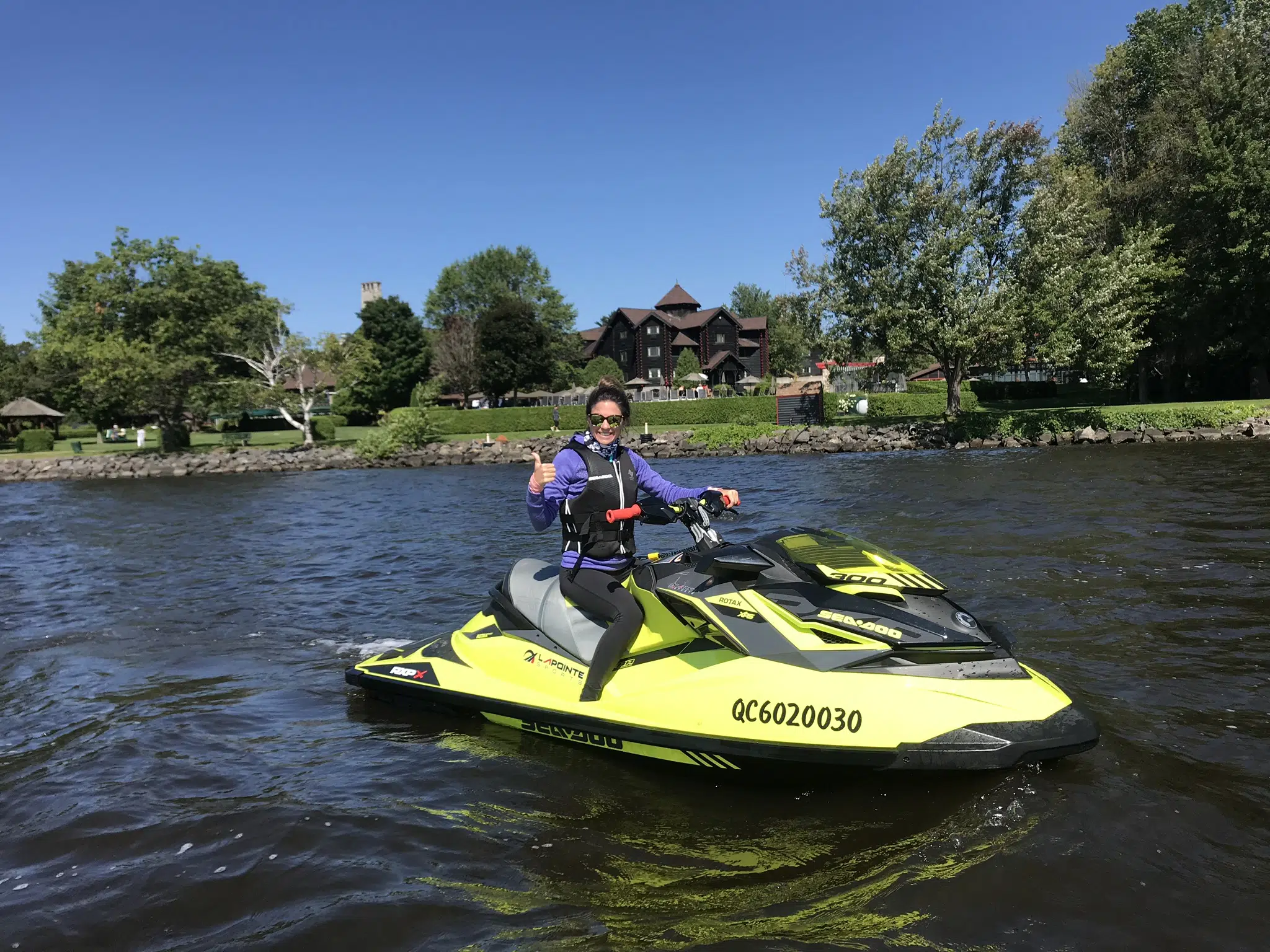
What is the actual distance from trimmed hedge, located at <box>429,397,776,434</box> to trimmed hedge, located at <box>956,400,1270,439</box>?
1305cm

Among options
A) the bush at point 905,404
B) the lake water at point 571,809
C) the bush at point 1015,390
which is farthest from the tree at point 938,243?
the lake water at point 571,809

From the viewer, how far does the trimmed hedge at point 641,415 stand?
44781 millimetres

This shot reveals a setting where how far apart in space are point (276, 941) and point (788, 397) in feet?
139

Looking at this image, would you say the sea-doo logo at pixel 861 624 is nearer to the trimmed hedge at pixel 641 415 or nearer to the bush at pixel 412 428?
the bush at pixel 412 428

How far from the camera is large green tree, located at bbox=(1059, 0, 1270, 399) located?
32250mm

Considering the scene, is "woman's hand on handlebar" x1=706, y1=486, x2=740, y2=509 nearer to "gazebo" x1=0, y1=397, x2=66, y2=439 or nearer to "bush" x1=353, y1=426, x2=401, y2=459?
"bush" x1=353, y1=426, x2=401, y2=459

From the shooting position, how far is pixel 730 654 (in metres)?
4.59

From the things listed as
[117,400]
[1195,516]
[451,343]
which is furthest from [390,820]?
[451,343]

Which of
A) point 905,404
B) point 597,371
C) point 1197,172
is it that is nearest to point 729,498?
point 1197,172

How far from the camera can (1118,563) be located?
954 centimetres

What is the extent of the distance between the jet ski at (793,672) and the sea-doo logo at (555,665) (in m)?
0.01

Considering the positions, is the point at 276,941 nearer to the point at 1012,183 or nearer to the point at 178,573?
the point at 178,573

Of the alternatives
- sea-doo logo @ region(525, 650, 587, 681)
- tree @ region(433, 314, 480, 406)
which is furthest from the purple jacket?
tree @ region(433, 314, 480, 406)

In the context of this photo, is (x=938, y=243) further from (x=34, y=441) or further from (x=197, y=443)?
(x=34, y=441)
